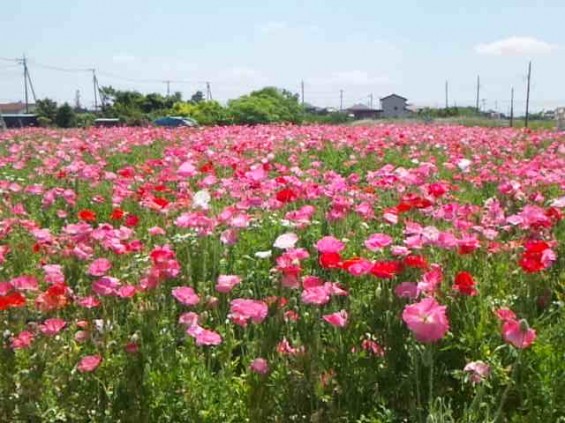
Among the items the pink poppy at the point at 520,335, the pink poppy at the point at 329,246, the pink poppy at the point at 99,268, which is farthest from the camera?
the pink poppy at the point at 99,268

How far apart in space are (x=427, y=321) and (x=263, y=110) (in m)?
31.9

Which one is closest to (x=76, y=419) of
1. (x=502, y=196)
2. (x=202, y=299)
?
(x=202, y=299)

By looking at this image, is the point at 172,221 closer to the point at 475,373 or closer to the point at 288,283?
the point at 288,283

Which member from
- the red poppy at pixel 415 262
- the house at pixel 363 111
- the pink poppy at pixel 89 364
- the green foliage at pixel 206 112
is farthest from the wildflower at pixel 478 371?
the house at pixel 363 111

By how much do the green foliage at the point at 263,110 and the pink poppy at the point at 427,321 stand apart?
27.8 meters

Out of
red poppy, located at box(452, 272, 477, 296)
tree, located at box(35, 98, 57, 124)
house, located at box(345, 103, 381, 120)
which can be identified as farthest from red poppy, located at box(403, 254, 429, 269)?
house, located at box(345, 103, 381, 120)

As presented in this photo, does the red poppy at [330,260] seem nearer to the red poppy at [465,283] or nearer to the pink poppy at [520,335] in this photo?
the red poppy at [465,283]

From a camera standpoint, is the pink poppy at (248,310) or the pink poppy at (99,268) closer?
the pink poppy at (248,310)

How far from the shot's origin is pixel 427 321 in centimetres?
173

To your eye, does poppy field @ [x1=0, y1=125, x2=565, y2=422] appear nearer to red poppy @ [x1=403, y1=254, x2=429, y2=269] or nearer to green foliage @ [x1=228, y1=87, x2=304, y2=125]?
red poppy @ [x1=403, y1=254, x2=429, y2=269]

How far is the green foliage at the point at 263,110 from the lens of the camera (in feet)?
107

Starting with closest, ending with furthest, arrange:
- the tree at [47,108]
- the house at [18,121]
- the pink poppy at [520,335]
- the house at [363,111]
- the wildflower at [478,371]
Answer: the pink poppy at [520,335]
the wildflower at [478,371]
the house at [18,121]
the tree at [47,108]
the house at [363,111]

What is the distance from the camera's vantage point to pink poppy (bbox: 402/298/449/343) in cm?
173

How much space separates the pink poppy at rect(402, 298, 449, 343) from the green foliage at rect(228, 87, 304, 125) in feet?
91.2
